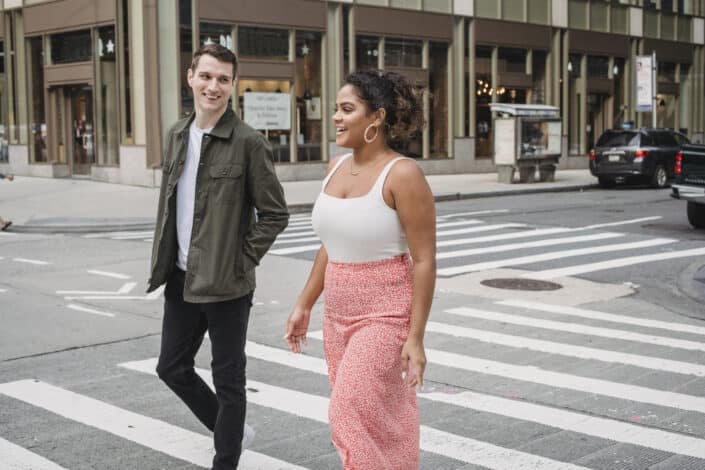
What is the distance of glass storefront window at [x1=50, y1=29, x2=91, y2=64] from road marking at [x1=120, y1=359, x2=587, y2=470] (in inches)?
902

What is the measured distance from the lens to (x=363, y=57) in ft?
100

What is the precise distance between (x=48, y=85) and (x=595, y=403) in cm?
2582

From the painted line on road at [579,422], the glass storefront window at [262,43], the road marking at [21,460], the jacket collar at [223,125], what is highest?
the glass storefront window at [262,43]

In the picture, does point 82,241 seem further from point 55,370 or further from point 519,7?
point 519,7

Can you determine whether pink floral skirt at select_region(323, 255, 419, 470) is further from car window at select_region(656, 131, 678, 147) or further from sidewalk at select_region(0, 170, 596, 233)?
car window at select_region(656, 131, 678, 147)

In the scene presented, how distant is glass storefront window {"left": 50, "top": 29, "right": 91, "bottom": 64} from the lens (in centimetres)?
2780

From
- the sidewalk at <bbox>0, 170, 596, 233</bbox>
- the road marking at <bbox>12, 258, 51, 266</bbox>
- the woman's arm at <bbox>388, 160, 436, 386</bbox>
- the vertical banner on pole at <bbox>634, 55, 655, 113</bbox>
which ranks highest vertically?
the vertical banner on pole at <bbox>634, 55, 655, 113</bbox>

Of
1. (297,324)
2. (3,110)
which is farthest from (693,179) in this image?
(3,110)

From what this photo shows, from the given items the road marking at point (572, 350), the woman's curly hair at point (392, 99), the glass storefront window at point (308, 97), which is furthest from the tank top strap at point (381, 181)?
the glass storefront window at point (308, 97)

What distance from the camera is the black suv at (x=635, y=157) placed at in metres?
27.5

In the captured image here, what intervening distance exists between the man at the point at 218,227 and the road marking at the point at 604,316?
17.4 ft

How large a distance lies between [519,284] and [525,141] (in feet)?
61.6

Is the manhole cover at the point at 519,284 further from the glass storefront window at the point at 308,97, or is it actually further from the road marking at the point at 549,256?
the glass storefront window at the point at 308,97

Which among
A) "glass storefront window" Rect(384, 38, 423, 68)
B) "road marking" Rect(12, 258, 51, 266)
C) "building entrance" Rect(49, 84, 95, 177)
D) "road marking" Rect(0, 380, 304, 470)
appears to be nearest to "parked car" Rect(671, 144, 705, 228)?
"road marking" Rect(12, 258, 51, 266)
